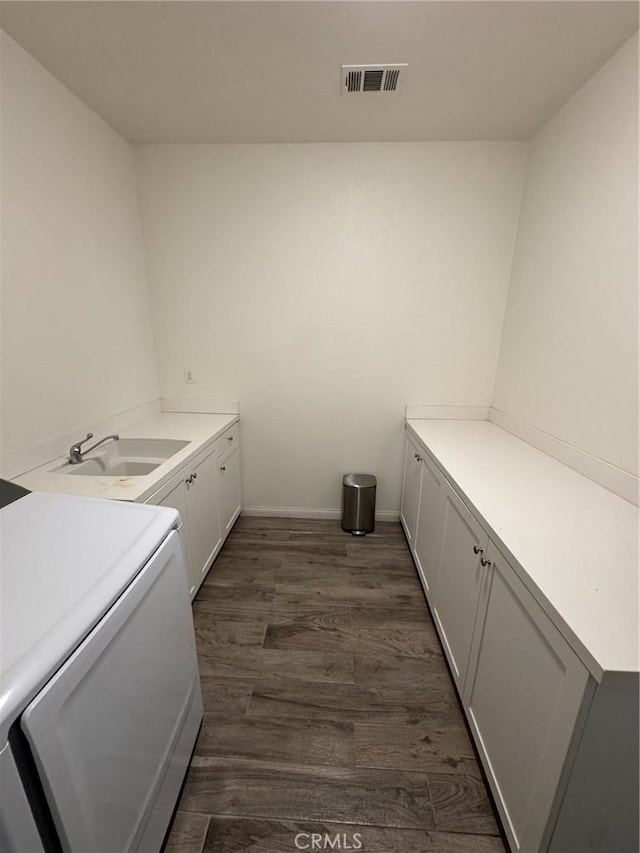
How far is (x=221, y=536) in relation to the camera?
7.88ft

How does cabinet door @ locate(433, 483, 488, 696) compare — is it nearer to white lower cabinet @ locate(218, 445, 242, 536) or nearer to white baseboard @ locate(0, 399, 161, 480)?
white lower cabinet @ locate(218, 445, 242, 536)

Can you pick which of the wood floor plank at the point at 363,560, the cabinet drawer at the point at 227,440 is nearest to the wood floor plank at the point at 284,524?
the wood floor plank at the point at 363,560

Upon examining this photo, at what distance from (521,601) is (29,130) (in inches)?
102

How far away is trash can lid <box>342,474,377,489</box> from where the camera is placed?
2592 millimetres

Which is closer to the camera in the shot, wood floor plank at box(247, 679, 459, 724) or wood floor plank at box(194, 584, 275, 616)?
wood floor plank at box(247, 679, 459, 724)

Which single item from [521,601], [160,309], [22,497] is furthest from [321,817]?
[160,309]

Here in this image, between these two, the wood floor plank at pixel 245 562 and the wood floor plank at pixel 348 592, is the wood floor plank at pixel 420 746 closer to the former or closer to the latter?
the wood floor plank at pixel 348 592

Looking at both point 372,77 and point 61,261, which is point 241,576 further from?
point 372,77

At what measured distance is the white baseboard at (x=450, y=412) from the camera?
259 centimetres

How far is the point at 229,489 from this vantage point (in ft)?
8.41

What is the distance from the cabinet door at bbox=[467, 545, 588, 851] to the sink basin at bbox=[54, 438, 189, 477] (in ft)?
5.68

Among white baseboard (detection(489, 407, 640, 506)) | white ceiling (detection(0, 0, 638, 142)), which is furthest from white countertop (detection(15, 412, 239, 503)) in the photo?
white baseboard (detection(489, 407, 640, 506))

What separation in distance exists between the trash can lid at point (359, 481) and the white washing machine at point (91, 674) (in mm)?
1587

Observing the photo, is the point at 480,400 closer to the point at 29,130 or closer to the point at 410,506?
the point at 410,506
